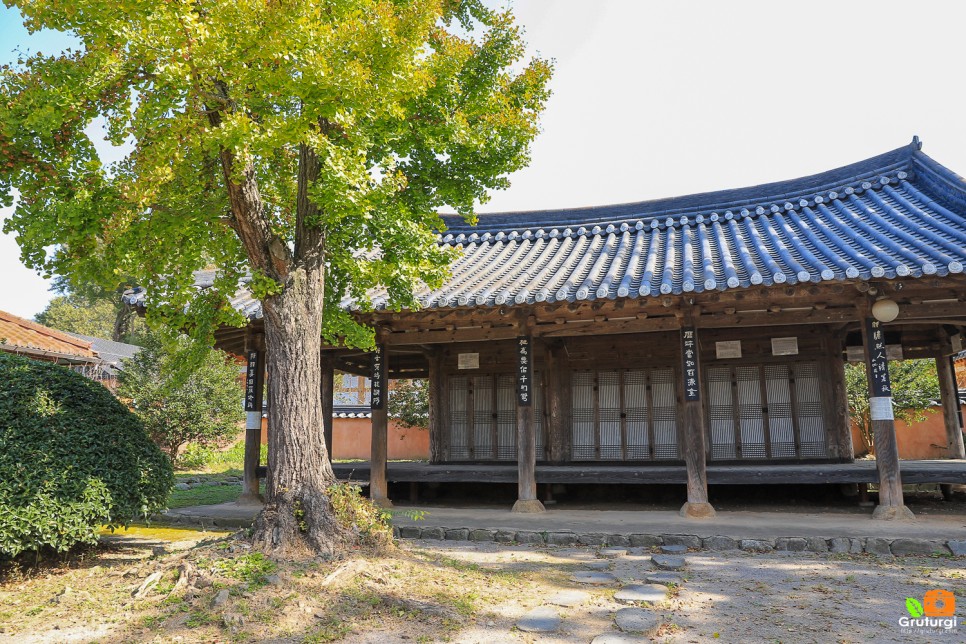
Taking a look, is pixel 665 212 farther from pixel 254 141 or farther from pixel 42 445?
pixel 42 445

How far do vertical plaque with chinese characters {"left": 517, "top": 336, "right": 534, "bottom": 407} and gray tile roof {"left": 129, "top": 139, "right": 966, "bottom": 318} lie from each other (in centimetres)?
102

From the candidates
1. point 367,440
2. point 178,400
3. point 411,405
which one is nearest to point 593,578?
point 411,405

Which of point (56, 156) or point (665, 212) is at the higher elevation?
point (665, 212)

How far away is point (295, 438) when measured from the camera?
6215 mm

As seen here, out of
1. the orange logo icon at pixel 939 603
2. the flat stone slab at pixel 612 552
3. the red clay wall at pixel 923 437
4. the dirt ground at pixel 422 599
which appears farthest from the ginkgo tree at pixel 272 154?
the red clay wall at pixel 923 437

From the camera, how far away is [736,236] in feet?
38.2

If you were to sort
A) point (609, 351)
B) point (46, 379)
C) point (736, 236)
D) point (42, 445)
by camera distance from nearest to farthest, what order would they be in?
point (42, 445) < point (46, 379) < point (736, 236) < point (609, 351)

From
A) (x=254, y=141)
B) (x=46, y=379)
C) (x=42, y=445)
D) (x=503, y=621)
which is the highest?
(x=254, y=141)

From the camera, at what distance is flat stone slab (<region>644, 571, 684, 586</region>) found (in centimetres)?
624

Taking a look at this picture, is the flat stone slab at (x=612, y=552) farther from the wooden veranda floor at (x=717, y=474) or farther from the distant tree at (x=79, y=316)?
the distant tree at (x=79, y=316)

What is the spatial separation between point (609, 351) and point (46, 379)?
31.0ft

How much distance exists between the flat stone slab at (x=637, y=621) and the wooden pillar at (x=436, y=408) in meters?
8.77

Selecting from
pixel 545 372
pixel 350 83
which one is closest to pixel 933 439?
pixel 545 372

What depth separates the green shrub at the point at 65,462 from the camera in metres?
6.17
